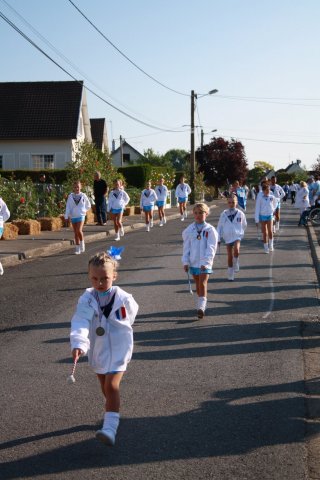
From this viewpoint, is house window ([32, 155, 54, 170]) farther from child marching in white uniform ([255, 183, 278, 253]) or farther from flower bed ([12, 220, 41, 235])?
child marching in white uniform ([255, 183, 278, 253])

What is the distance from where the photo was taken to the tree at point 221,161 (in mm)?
84250

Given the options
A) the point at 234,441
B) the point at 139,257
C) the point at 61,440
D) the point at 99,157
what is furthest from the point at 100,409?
the point at 99,157

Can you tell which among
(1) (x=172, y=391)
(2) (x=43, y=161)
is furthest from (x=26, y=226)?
(2) (x=43, y=161)

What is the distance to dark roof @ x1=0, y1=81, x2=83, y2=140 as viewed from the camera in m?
49.5

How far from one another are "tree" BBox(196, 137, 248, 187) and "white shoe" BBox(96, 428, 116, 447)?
3123 inches

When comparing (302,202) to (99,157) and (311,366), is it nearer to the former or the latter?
(99,157)

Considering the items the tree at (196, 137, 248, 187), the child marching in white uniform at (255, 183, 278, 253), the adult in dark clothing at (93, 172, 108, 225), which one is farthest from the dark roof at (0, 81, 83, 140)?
the tree at (196, 137, 248, 187)

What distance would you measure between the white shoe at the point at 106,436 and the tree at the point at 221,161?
79322 millimetres

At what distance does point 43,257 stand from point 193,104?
35.9 metres

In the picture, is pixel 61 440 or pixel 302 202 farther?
pixel 302 202

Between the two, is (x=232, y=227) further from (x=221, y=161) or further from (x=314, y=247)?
(x=221, y=161)

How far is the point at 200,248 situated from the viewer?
33.0ft

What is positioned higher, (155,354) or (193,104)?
(193,104)

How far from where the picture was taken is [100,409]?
5883 mm
